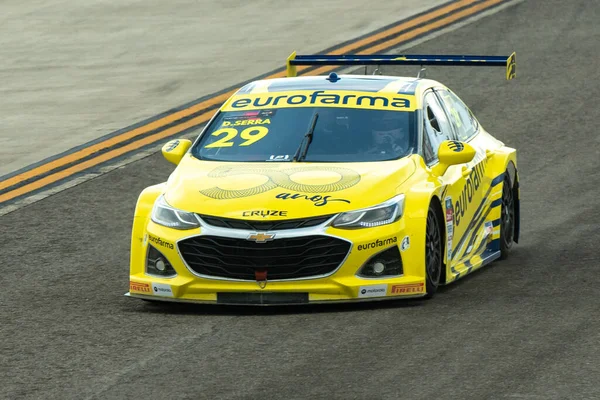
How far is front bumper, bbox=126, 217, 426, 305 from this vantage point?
30.3ft

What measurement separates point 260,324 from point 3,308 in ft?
6.20

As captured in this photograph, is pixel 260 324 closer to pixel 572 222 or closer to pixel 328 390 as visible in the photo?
pixel 328 390

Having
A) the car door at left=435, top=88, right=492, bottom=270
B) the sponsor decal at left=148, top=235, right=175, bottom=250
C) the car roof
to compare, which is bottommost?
the car door at left=435, top=88, right=492, bottom=270

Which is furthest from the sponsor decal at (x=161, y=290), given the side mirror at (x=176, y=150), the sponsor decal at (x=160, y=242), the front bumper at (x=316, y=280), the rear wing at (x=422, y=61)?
the rear wing at (x=422, y=61)

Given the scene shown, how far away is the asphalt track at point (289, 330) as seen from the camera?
7.48m

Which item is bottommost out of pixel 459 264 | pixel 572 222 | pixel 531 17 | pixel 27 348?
pixel 531 17

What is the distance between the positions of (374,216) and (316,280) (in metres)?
0.54

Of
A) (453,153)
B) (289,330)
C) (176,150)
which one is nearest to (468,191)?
(453,153)

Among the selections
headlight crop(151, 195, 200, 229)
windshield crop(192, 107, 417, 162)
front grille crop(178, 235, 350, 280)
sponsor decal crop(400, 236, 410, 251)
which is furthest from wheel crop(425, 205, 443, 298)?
headlight crop(151, 195, 200, 229)

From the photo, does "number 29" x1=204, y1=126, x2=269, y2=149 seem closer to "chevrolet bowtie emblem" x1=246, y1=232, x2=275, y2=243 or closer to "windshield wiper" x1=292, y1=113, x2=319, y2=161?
"windshield wiper" x1=292, y1=113, x2=319, y2=161

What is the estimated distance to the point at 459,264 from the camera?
10555 mm

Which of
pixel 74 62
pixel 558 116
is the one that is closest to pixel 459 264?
pixel 558 116

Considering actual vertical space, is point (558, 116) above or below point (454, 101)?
below

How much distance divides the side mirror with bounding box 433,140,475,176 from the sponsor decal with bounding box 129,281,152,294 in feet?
7.06
